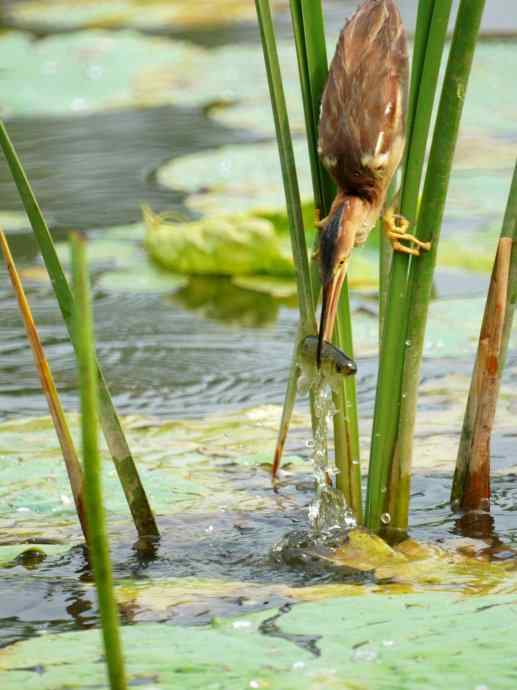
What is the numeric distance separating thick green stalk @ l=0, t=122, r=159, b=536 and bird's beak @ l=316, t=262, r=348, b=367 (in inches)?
15.8

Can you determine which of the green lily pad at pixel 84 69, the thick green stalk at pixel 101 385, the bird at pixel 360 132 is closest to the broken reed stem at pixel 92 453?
the thick green stalk at pixel 101 385

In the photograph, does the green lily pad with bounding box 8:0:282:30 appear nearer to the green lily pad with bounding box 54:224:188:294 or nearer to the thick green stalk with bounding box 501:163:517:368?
the green lily pad with bounding box 54:224:188:294

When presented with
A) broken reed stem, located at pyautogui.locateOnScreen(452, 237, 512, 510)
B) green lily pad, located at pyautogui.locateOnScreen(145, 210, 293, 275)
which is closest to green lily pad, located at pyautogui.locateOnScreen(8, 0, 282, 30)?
green lily pad, located at pyautogui.locateOnScreen(145, 210, 293, 275)

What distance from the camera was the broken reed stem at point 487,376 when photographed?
254 centimetres

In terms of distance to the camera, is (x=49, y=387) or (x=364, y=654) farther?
(x=49, y=387)

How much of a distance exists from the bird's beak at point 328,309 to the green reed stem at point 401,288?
0.13 meters

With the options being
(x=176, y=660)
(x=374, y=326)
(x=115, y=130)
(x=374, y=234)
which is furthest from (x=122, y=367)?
(x=115, y=130)

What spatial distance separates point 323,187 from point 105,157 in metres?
4.23

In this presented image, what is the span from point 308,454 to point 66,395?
96cm

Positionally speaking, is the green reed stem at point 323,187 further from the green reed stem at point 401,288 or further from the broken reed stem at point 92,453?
the broken reed stem at point 92,453

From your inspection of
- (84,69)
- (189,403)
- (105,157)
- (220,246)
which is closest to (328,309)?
(189,403)

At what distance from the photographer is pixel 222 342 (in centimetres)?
444

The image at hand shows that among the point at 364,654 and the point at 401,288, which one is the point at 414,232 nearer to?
the point at 401,288

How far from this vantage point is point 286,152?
2338mm
